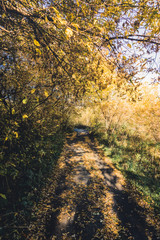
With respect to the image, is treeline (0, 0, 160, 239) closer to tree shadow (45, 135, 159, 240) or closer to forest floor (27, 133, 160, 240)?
forest floor (27, 133, 160, 240)

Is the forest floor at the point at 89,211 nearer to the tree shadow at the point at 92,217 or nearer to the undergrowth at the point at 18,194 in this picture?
the tree shadow at the point at 92,217

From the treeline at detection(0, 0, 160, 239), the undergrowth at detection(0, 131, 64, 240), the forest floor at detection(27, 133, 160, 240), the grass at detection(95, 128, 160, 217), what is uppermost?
the treeline at detection(0, 0, 160, 239)

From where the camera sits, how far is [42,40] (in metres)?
2.49

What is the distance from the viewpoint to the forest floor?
3.15 meters

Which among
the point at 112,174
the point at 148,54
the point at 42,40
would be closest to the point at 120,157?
the point at 112,174

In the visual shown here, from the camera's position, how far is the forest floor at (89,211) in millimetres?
3154

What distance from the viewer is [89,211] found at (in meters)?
3.82

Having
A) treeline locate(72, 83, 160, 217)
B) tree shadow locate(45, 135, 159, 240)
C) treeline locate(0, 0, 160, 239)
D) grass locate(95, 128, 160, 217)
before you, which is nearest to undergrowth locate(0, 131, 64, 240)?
treeline locate(0, 0, 160, 239)

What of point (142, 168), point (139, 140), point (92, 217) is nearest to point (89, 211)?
point (92, 217)

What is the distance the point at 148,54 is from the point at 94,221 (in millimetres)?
5145

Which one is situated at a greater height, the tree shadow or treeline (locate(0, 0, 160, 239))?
treeline (locate(0, 0, 160, 239))

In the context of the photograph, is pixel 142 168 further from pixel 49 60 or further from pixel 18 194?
pixel 49 60

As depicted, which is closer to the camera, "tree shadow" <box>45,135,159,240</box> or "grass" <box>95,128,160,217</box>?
"tree shadow" <box>45,135,159,240</box>

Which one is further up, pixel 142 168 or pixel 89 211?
pixel 89 211
